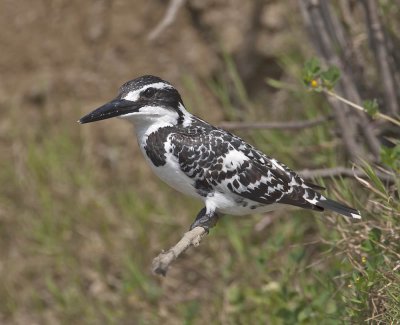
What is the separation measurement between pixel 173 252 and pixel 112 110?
2.42ft

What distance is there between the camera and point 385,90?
170 inches

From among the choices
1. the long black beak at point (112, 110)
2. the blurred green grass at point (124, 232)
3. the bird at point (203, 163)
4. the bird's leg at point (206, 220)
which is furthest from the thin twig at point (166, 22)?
the bird's leg at point (206, 220)

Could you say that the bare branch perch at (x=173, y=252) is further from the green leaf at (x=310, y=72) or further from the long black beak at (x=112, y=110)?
the green leaf at (x=310, y=72)

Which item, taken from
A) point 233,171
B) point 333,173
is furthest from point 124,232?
point 233,171

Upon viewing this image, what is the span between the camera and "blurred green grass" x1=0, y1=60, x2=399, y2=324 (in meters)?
4.46

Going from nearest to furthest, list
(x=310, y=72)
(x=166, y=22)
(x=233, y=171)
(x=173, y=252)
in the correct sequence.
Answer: (x=173, y=252) → (x=233, y=171) → (x=310, y=72) → (x=166, y=22)

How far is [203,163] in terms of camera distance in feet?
10.7

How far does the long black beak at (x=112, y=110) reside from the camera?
3.09m

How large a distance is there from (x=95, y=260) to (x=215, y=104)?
4.35ft

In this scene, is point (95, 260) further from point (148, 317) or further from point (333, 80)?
point (333, 80)

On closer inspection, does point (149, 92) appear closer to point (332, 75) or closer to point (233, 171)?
point (233, 171)

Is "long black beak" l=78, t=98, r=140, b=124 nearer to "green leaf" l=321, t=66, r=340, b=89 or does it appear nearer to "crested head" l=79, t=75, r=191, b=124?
"crested head" l=79, t=75, r=191, b=124

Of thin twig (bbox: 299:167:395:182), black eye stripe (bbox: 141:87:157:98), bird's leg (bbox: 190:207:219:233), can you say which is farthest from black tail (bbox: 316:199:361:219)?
black eye stripe (bbox: 141:87:157:98)

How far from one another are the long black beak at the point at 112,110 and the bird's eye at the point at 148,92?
0.05 m
